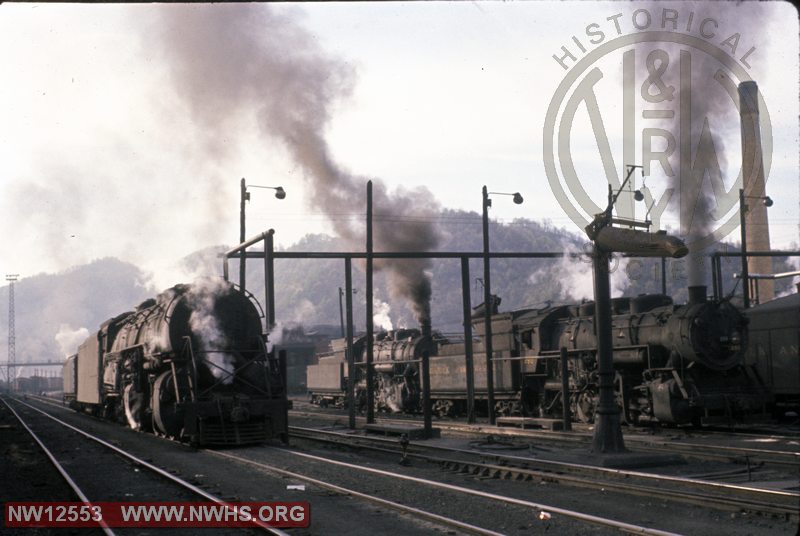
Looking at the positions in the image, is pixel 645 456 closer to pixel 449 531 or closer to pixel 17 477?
pixel 449 531

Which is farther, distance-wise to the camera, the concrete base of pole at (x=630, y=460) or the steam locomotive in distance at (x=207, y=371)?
the steam locomotive in distance at (x=207, y=371)

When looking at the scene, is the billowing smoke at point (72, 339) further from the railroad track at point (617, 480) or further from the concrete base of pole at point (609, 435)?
the concrete base of pole at point (609, 435)

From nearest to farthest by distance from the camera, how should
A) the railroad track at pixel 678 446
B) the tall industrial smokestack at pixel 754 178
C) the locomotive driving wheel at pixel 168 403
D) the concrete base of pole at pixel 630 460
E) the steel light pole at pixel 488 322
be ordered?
the concrete base of pole at pixel 630 460 → the railroad track at pixel 678 446 → the locomotive driving wheel at pixel 168 403 → the steel light pole at pixel 488 322 → the tall industrial smokestack at pixel 754 178

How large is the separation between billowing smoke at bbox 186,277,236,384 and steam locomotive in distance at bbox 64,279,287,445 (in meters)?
0.02

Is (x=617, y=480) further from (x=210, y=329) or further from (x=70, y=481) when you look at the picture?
(x=210, y=329)

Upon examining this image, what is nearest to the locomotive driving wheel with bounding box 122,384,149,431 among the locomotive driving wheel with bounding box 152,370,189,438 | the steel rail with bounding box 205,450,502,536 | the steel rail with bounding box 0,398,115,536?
the steel rail with bounding box 0,398,115,536

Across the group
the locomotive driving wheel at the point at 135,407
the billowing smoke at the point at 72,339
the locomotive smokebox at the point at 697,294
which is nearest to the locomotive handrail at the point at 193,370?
the locomotive driving wheel at the point at 135,407

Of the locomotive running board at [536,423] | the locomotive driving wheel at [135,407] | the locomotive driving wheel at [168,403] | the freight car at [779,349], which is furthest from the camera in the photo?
the freight car at [779,349]

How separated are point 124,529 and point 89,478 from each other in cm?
470

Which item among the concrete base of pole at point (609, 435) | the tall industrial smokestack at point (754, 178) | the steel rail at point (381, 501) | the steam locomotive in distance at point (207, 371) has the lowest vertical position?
the steel rail at point (381, 501)

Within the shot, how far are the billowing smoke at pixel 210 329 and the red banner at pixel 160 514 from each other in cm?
739

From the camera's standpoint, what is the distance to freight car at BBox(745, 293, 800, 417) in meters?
21.9

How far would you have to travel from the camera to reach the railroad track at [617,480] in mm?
9188

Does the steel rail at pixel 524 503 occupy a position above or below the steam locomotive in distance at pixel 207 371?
below
